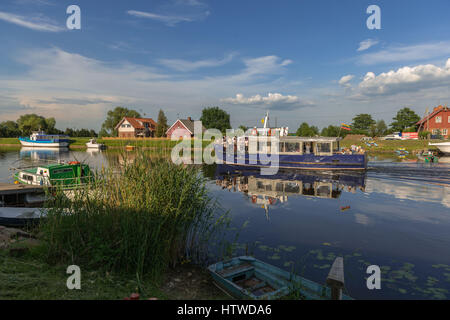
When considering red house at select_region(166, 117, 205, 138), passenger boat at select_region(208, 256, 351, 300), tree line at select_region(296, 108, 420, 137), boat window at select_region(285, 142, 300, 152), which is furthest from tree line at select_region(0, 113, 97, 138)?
passenger boat at select_region(208, 256, 351, 300)

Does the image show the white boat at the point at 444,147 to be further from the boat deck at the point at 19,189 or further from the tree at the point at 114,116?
the tree at the point at 114,116

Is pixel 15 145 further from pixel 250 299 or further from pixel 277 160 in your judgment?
pixel 250 299

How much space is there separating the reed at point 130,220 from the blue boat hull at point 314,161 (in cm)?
2131

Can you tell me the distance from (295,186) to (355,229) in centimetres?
979

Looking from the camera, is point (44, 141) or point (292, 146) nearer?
point (292, 146)


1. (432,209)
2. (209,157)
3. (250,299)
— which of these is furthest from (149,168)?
(209,157)

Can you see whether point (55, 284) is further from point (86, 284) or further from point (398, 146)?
point (398, 146)

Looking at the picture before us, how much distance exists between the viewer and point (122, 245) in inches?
240

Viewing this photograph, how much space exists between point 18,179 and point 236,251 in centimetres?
1512

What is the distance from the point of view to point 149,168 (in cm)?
779

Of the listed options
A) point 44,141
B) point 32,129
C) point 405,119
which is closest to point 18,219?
point 44,141

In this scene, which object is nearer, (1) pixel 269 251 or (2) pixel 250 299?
(2) pixel 250 299

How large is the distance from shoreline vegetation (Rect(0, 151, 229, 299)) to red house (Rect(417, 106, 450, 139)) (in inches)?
2861
